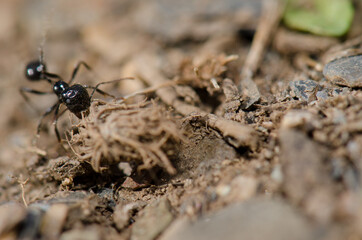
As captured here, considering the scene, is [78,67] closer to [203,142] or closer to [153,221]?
[203,142]

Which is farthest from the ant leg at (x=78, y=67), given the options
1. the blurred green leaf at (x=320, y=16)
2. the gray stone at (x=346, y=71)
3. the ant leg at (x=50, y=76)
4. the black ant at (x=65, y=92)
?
the gray stone at (x=346, y=71)

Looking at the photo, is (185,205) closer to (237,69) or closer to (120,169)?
(120,169)

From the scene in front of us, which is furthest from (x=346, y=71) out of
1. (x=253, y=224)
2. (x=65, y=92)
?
(x=65, y=92)

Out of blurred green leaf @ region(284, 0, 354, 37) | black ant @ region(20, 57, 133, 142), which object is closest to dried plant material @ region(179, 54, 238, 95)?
black ant @ region(20, 57, 133, 142)

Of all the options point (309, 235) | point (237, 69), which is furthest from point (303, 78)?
point (309, 235)

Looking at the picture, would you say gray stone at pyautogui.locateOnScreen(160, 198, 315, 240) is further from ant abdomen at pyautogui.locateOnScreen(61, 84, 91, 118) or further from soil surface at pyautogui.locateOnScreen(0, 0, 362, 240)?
ant abdomen at pyautogui.locateOnScreen(61, 84, 91, 118)
